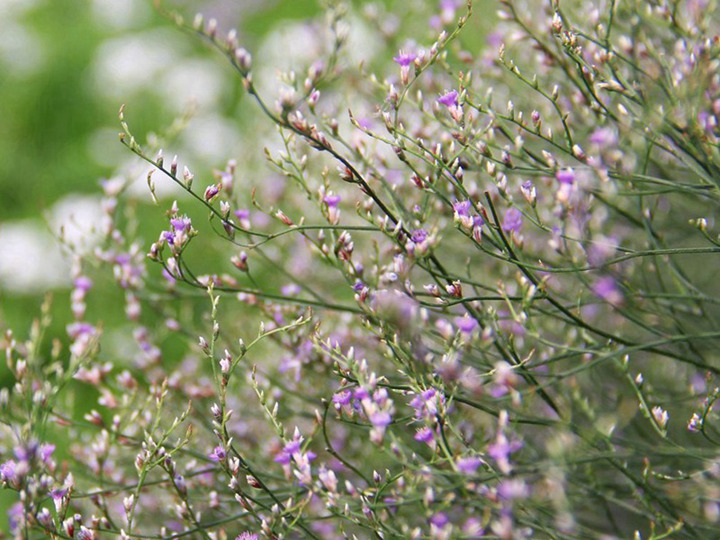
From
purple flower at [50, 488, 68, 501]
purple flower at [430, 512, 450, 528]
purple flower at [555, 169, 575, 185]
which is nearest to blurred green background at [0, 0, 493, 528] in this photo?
purple flower at [50, 488, 68, 501]

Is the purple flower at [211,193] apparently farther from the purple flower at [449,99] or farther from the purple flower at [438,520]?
the purple flower at [438,520]

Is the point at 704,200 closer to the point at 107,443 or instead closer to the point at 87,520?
the point at 107,443

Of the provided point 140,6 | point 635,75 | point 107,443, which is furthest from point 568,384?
point 140,6

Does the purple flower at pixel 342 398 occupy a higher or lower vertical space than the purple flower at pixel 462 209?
lower

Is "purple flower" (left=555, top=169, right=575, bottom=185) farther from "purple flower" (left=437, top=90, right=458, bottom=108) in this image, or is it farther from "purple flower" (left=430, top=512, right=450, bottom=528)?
"purple flower" (left=430, top=512, right=450, bottom=528)

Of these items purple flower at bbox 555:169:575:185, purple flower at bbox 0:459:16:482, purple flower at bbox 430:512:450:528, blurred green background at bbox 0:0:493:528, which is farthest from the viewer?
blurred green background at bbox 0:0:493:528

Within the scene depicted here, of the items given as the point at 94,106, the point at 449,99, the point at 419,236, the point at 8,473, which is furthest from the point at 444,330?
the point at 94,106

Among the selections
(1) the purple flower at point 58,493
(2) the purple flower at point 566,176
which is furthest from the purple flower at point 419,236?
(1) the purple flower at point 58,493

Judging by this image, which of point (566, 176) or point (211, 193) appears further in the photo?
point (211, 193)

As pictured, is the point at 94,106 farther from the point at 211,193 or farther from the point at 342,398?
the point at 342,398
